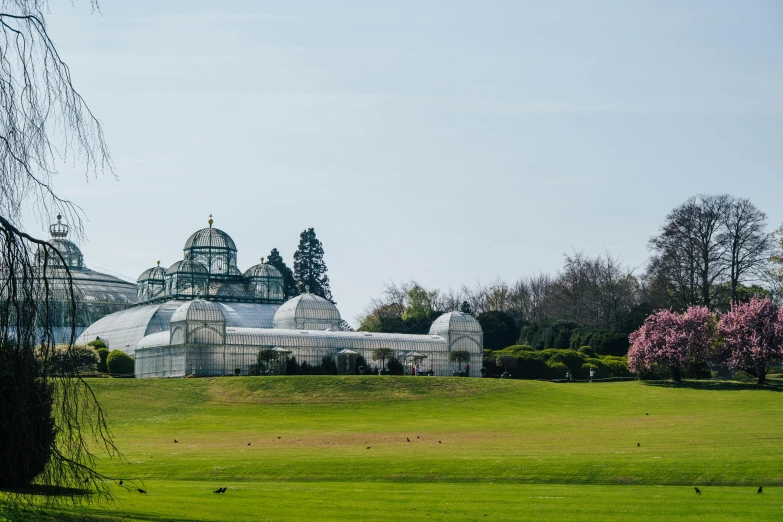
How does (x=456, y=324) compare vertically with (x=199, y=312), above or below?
below

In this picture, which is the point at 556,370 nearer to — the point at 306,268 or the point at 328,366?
the point at 328,366

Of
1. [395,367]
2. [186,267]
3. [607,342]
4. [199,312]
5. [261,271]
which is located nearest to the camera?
[199,312]

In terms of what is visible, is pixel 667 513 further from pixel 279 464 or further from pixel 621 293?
pixel 621 293

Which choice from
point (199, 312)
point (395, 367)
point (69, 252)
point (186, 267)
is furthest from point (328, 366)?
point (69, 252)

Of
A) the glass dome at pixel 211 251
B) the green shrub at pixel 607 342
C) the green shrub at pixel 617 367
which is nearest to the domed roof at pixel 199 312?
the glass dome at pixel 211 251

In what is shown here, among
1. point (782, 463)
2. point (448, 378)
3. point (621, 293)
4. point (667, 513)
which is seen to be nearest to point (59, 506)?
point (667, 513)

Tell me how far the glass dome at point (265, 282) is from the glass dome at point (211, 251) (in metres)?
1.89

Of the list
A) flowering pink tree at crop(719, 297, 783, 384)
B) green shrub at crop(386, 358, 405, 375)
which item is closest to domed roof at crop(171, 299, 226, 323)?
green shrub at crop(386, 358, 405, 375)

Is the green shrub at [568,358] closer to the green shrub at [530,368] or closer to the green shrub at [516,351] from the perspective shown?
the green shrub at [530,368]

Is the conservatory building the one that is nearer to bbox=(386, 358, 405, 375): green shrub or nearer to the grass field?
bbox=(386, 358, 405, 375): green shrub

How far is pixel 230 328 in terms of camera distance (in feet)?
229

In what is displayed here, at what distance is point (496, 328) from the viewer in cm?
9444

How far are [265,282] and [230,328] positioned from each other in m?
20.9

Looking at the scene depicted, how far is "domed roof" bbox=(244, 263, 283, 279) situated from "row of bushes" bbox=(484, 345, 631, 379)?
22.9 metres
